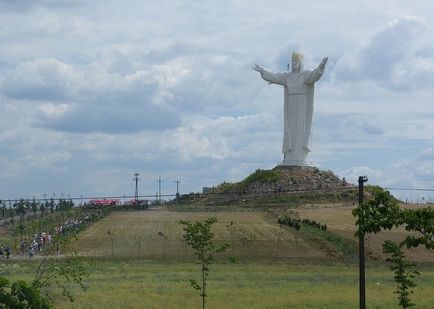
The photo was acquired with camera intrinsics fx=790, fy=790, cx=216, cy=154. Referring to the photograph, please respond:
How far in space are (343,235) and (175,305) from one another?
30759mm

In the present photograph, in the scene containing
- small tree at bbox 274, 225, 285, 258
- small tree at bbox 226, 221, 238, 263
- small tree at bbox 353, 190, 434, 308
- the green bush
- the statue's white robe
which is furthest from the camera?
the green bush

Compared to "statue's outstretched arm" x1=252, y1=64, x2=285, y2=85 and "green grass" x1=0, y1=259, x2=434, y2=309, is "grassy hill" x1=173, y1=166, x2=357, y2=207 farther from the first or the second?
"green grass" x1=0, y1=259, x2=434, y2=309

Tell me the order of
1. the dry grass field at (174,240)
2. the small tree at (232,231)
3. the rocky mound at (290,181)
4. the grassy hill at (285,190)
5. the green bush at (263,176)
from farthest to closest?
the green bush at (263,176), the rocky mound at (290,181), the grassy hill at (285,190), the small tree at (232,231), the dry grass field at (174,240)

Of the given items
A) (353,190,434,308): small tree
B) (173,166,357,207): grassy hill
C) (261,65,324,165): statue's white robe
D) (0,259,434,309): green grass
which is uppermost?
(261,65,324,165): statue's white robe

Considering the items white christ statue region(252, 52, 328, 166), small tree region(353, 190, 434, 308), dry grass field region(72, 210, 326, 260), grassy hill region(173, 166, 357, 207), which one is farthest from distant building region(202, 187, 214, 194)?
small tree region(353, 190, 434, 308)

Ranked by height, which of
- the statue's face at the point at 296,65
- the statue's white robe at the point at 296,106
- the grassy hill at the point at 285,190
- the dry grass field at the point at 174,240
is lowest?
the dry grass field at the point at 174,240

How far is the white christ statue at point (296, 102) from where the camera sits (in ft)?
312

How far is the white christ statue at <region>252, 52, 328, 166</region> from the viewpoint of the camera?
9506 cm

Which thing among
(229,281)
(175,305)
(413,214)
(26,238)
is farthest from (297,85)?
(413,214)

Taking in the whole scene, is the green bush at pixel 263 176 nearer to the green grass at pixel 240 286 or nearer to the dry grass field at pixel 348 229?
the dry grass field at pixel 348 229

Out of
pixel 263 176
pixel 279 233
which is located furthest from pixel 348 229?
pixel 263 176

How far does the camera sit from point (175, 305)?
29.3 meters

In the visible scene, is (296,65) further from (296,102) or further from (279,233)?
(279,233)

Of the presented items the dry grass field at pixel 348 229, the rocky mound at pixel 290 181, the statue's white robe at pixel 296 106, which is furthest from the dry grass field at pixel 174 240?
the statue's white robe at pixel 296 106
